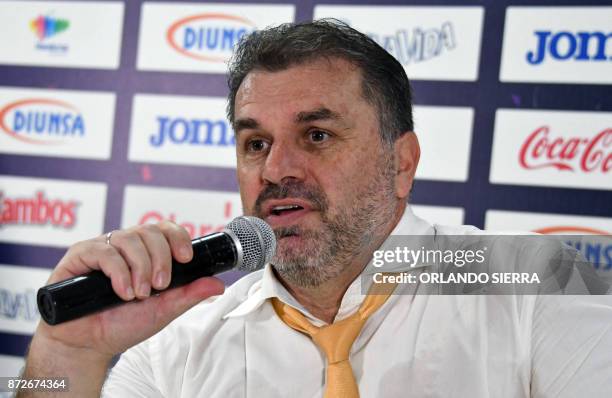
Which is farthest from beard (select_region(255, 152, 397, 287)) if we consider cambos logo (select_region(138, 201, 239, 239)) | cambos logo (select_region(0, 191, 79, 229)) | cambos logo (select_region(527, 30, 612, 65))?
cambos logo (select_region(0, 191, 79, 229))

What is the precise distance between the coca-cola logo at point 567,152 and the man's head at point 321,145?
0.85 metres

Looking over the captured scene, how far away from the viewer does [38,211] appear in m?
2.86

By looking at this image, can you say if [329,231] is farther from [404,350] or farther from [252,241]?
[252,241]

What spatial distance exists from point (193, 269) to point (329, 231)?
53 centimetres

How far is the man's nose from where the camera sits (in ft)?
4.47

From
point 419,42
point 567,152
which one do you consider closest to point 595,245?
point 567,152

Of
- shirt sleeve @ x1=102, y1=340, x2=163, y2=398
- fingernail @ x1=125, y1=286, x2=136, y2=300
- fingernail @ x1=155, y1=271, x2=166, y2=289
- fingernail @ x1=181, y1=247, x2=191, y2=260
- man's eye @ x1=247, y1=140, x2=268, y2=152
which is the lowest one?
shirt sleeve @ x1=102, y1=340, x2=163, y2=398

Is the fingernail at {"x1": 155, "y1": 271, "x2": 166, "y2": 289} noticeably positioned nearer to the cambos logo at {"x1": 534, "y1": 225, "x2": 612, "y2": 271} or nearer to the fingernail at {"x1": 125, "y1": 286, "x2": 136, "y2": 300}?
the fingernail at {"x1": 125, "y1": 286, "x2": 136, "y2": 300}

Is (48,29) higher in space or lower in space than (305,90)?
higher

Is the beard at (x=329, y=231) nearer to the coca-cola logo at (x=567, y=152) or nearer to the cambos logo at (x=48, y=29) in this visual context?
the coca-cola logo at (x=567, y=152)

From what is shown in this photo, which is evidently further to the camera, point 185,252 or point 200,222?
point 200,222

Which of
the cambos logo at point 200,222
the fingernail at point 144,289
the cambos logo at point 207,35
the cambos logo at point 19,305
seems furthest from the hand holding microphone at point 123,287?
the cambos logo at point 19,305

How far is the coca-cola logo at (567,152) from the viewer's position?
228 centimetres

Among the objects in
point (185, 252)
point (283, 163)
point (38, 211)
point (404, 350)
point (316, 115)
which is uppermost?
point (316, 115)
